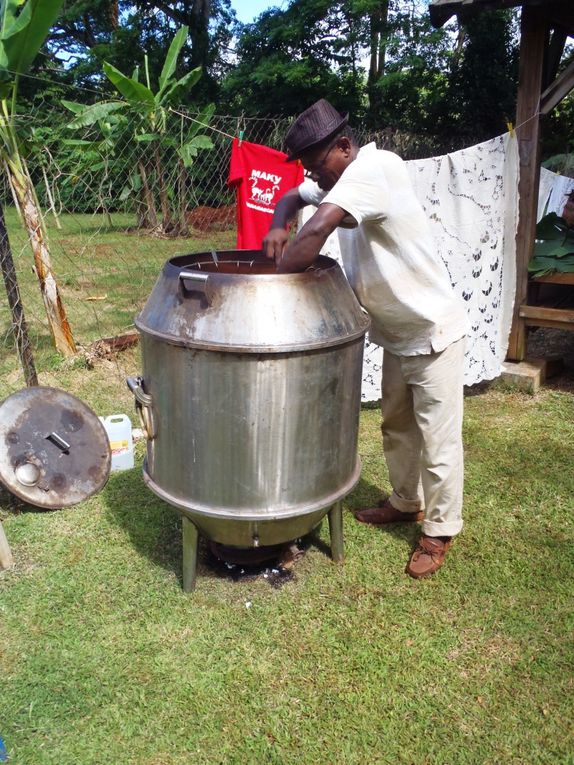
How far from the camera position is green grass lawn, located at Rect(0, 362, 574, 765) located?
7.31 ft

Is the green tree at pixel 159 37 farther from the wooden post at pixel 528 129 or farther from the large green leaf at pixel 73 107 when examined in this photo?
the wooden post at pixel 528 129

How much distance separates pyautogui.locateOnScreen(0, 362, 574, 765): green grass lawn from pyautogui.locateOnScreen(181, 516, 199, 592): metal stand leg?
7cm

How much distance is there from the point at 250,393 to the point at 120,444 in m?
2.07

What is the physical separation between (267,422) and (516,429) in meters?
2.93

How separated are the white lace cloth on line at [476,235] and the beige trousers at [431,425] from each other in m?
1.37

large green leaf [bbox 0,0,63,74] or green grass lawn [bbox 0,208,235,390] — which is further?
green grass lawn [bbox 0,208,235,390]

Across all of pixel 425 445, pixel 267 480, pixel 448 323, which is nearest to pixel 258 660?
pixel 267 480

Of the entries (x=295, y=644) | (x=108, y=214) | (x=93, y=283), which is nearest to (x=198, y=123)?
(x=108, y=214)

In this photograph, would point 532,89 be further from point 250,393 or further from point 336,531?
point 250,393

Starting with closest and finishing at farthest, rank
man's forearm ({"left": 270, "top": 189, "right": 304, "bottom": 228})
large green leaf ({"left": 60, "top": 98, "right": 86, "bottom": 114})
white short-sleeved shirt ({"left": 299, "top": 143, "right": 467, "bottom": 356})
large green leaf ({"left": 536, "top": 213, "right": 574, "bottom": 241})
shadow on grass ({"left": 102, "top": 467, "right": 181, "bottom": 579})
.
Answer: white short-sleeved shirt ({"left": 299, "top": 143, "right": 467, "bottom": 356})
man's forearm ({"left": 270, "top": 189, "right": 304, "bottom": 228})
shadow on grass ({"left": 102, "top": 467, "right": 181, "bottom": 579})
large green leaf ({"left": 536, "top": 213, "right": 574, "bottom": 241})
large green leaf ({"left": 60, "top": 98, "right": 86, "bottom": 114})

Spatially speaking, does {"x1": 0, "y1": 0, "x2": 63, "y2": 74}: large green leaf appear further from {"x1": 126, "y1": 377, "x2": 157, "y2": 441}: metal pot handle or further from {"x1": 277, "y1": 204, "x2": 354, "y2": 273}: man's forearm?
{"x1": 277, "y1": 204, "x2": 354, "y2": 273}: man's forearm

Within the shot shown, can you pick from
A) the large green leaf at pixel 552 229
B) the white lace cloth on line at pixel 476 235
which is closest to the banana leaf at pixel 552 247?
the large green leaf at pixel 552 229

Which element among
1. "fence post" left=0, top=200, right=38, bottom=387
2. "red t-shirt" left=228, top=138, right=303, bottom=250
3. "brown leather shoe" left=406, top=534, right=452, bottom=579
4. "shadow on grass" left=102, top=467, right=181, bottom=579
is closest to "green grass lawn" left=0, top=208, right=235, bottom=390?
"fence post" left=0, top=200, right=38, bottom=387

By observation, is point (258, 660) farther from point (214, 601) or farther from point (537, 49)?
point (537, 49)
